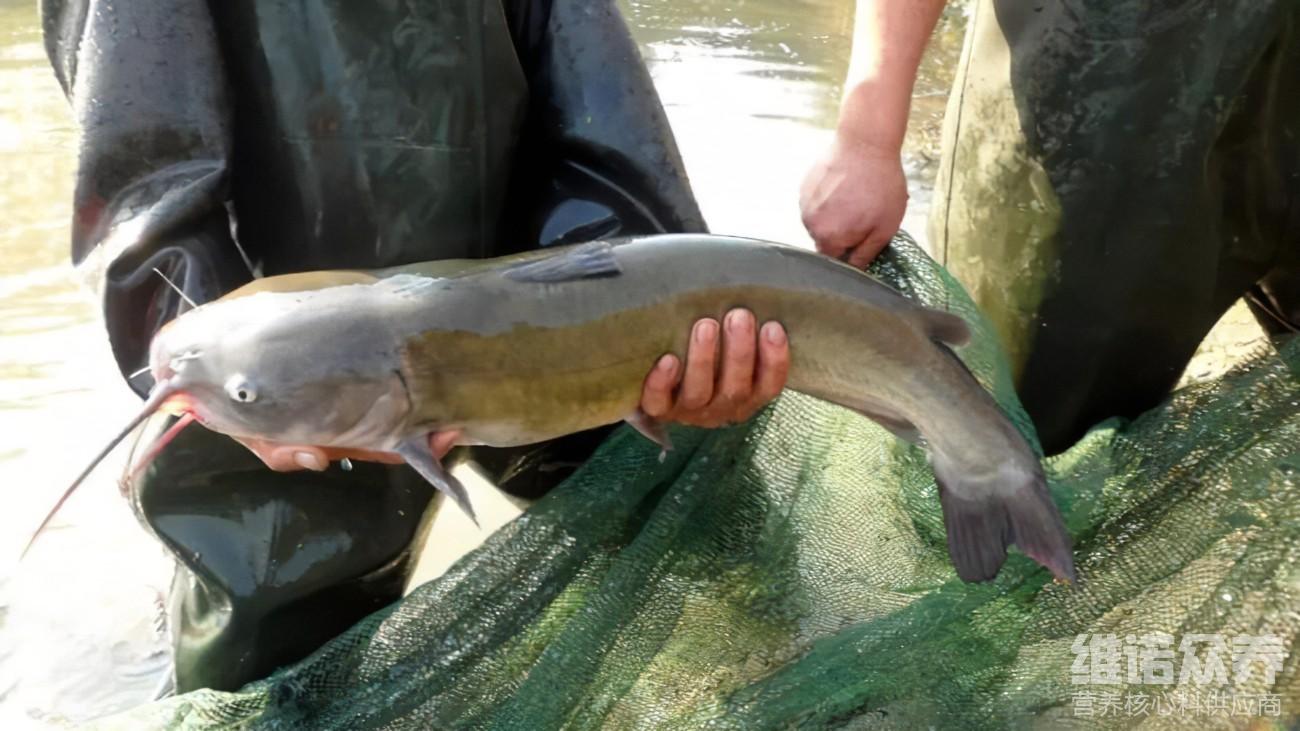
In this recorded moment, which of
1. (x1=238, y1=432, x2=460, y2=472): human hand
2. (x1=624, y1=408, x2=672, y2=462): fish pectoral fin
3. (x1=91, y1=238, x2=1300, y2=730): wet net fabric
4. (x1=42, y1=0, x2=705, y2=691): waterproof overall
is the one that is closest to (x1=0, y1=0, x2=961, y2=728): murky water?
(x1=42, y1=0, x2=705, y2=691): waterproof overall

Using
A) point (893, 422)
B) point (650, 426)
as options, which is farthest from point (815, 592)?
point (650, 426)

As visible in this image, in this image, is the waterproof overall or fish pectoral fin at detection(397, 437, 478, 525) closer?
fish pectoral fin at detection(397, 437, 478, 525)

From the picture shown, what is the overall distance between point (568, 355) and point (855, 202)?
2.37 ft

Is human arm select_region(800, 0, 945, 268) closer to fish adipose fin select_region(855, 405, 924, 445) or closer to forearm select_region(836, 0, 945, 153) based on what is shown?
forearm select_region(836, 0, 945, 153)

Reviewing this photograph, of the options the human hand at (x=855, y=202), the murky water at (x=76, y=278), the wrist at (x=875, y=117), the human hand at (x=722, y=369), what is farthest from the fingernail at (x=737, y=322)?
the murky water at (x=76, y=278)

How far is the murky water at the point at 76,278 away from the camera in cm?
257

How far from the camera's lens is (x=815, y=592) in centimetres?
201

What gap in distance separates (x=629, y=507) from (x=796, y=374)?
0.41 m

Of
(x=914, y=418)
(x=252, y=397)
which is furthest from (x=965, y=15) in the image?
(x=252, y=397)

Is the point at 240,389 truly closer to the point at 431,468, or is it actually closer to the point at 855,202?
the point at 431,468

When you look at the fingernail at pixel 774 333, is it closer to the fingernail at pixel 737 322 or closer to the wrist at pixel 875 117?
the fingernail at pixel 737 322

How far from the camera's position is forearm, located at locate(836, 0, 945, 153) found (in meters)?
2.12

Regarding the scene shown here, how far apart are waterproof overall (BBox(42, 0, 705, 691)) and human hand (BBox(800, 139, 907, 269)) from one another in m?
0.26

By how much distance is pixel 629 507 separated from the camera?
1961 mm
